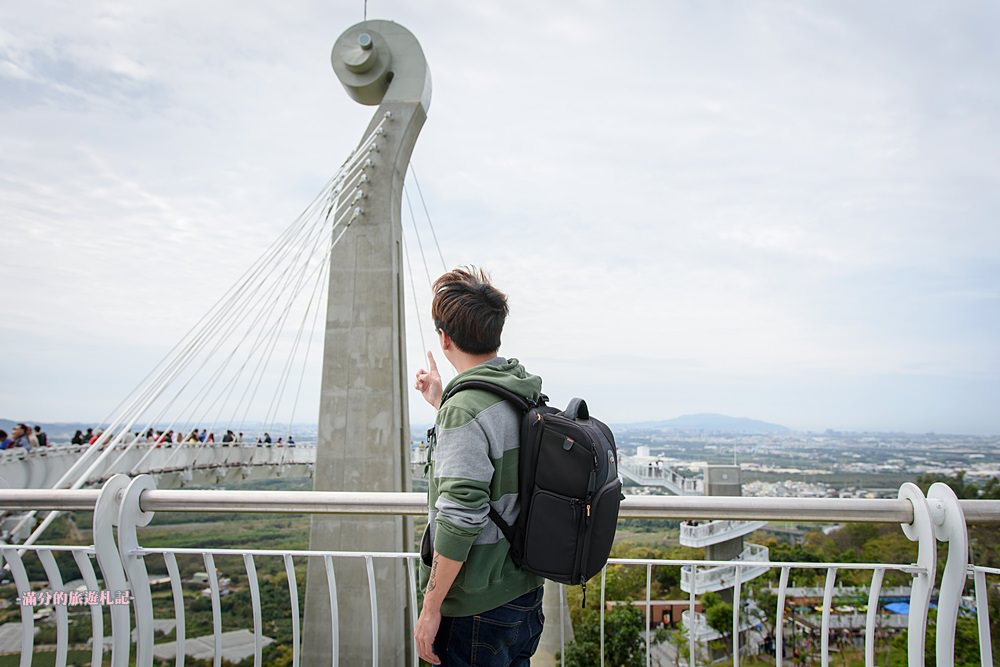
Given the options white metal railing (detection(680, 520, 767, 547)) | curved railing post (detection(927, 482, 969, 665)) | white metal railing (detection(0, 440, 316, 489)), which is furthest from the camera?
white metal railing (detection(680, 520, 767, 547))

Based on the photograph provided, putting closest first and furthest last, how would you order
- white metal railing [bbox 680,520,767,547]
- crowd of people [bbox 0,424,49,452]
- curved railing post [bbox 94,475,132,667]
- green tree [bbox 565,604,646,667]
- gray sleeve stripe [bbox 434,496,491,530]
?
gray sleeve stripe [bbox 434,496,491,530] < curved railing post [bbox 94,475,132,667] < crowd of people [bbox 0,424,49,452] < green tree [bbox 565,604,646,667] < white metal railing [bbox 680,520,767,547]

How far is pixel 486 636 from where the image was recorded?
5.00 feet

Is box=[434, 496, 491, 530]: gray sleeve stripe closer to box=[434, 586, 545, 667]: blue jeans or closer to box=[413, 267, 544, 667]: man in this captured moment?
box=[413, 267, 544, 667]: man

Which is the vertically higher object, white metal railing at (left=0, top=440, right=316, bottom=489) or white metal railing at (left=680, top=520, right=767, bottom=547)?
white metal railing at (left=0, top=440, right=316, bottom=489)

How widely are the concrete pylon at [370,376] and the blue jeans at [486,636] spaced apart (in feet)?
22.6

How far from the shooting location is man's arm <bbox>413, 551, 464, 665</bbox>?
1.41 meters

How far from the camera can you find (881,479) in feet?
144

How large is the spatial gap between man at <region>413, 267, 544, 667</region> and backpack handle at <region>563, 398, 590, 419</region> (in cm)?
9

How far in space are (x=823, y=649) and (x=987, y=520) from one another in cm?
64

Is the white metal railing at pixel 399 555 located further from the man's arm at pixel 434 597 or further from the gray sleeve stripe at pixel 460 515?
the gray sleeve stripe at pixel 460 515

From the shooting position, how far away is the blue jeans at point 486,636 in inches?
59.8

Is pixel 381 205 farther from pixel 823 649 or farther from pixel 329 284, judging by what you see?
pixel 823 649

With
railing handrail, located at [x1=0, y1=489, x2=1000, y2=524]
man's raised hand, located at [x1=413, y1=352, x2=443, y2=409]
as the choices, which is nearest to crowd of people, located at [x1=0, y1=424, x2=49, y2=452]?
railing handrail, located at [x1=0, y1=489, x2=1000, y2=524]

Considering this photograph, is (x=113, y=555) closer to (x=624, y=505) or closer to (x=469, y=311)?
(x=469, y=311)
